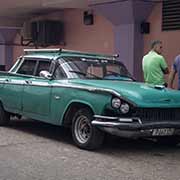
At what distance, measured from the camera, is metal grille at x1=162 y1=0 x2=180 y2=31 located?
13594mm

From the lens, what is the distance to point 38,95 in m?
→ 9.48

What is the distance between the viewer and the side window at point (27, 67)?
10.4m

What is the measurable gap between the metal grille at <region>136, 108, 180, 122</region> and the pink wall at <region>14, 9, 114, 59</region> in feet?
25.7

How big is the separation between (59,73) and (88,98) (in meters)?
1.27

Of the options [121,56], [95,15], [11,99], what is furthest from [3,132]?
[95,15]

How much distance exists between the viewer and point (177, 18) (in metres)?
13.6

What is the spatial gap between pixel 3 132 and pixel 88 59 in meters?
2.23

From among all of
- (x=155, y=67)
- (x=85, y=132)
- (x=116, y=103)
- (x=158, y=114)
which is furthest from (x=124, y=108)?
(x=155, y=67)

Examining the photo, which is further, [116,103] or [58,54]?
[58,54]

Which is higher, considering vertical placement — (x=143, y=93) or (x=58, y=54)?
(x=58, y=54)

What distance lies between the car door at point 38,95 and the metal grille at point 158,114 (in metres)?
1.93

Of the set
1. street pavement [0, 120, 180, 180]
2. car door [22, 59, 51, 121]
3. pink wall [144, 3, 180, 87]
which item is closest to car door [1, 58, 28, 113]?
car door [22, 59, 51, 121]

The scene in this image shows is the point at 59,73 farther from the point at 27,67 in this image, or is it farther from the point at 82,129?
the point at 27,67

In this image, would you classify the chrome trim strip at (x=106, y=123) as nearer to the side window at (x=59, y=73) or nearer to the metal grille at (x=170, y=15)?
the side window at (x=59, y=73)
